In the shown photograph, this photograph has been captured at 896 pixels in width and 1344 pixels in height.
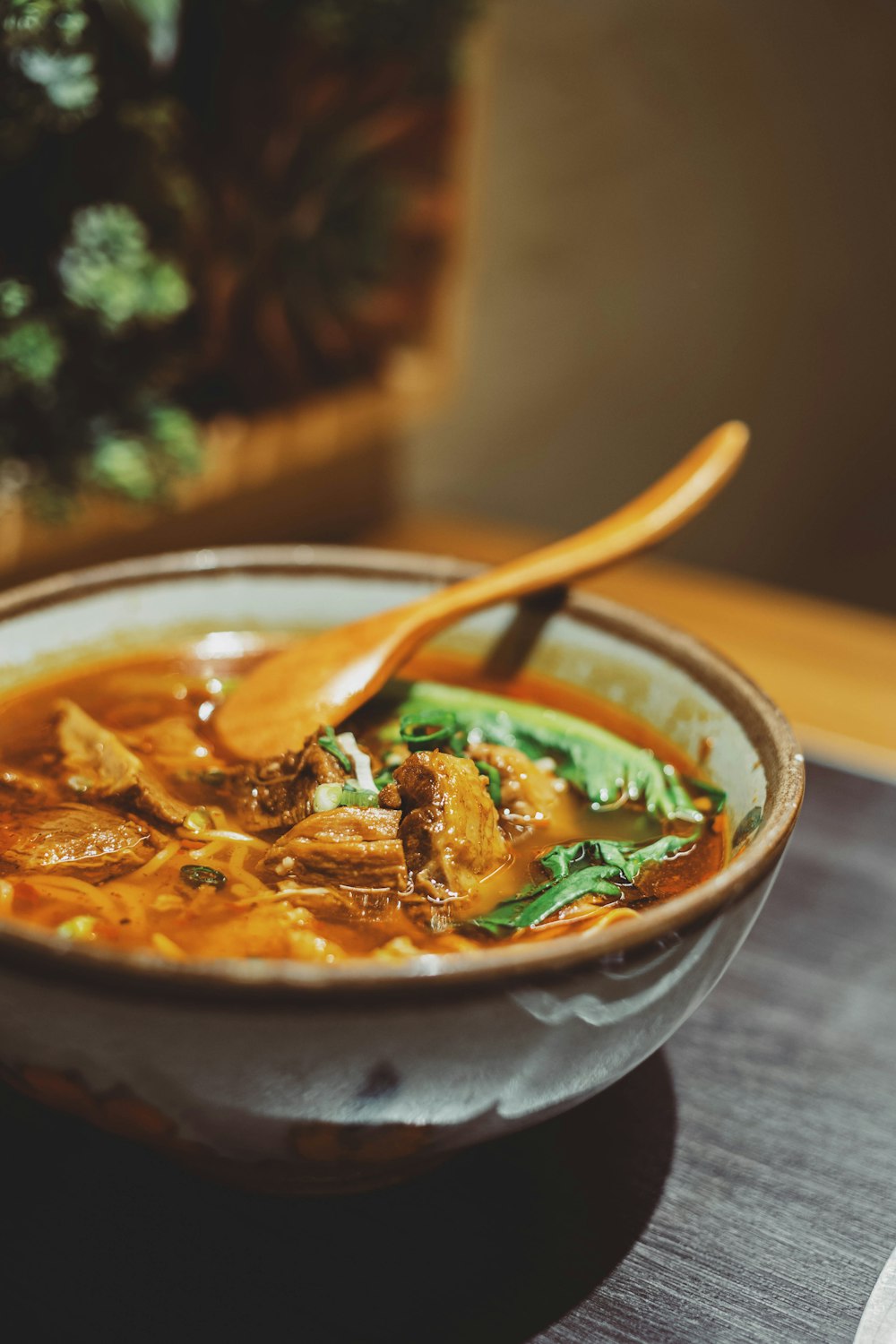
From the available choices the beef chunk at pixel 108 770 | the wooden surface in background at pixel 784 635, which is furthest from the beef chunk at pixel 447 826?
the wooden surface in background at pixel 784 635

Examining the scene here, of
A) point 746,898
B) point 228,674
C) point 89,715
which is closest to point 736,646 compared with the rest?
point 228,674

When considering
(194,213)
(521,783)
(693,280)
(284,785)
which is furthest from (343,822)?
(693,280)

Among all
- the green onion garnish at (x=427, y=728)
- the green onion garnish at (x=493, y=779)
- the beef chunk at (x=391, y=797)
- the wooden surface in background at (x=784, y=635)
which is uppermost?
the beef chunk at (x=391, y=797)

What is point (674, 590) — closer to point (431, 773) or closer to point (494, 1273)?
point (431, 773)

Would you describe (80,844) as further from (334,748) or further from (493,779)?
(493,779)

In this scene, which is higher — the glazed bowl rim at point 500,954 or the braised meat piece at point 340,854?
the glazed bowl rim at point 500,954

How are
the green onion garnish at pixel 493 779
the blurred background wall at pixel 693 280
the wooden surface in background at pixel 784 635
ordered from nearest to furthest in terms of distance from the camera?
the green onion garnish at pixel 493 779 → the wooden surface in background at pixel 784 635 → the blurred background wall at pixel 693 280

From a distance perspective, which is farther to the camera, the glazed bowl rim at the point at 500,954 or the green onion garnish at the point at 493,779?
the green onion garnish at the point at 493,779

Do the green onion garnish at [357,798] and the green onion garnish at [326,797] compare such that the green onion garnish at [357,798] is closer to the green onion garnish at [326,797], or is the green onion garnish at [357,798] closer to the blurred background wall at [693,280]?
the green onion garnish at [326,797]

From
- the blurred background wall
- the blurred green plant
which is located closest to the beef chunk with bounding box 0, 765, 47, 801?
the blurred green plant
